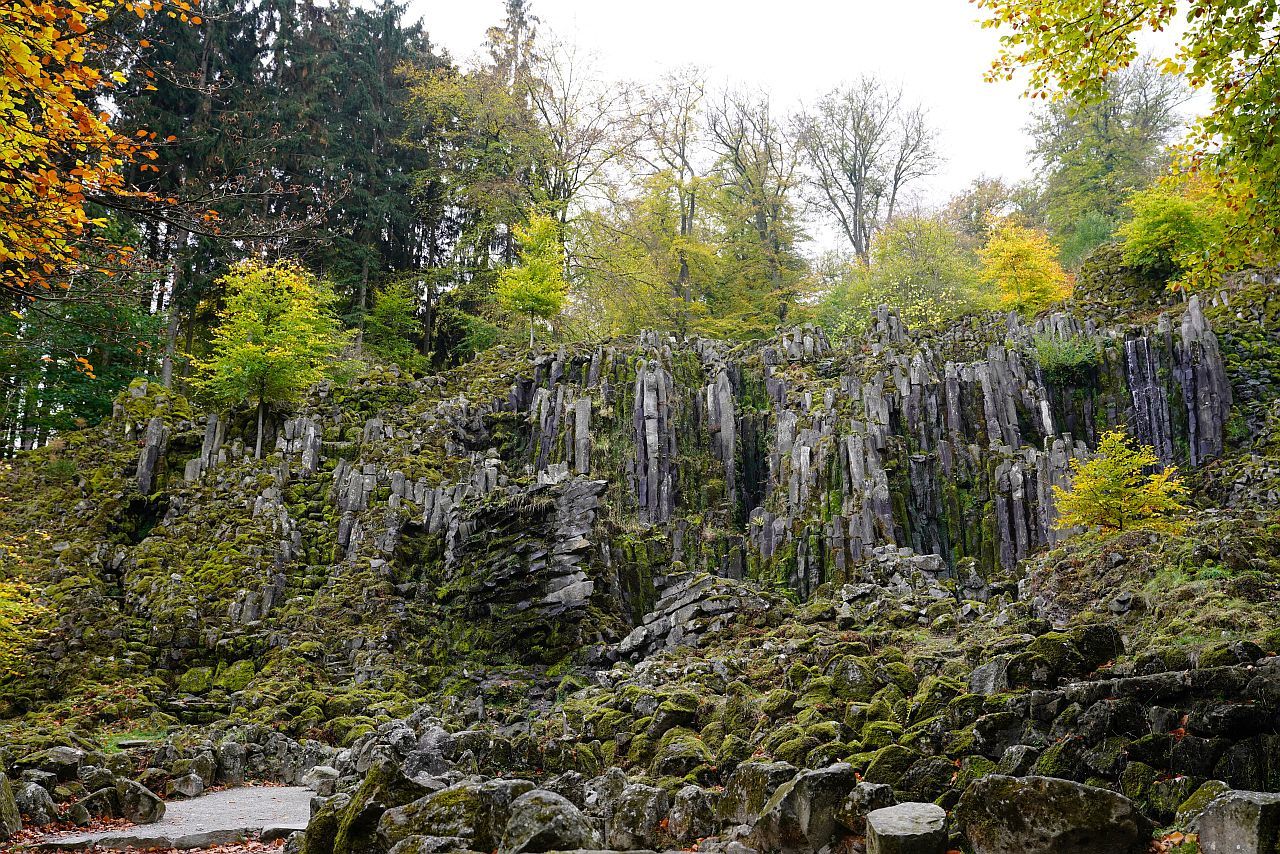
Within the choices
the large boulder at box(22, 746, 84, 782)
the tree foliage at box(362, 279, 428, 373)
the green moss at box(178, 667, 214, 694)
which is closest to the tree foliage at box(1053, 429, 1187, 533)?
the large boulder at box(22, 746, 84, 782)

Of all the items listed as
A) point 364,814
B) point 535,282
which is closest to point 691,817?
point 364,814

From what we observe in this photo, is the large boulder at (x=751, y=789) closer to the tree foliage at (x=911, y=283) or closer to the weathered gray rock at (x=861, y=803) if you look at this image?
the weathered gray rock at (x=861, y=803)

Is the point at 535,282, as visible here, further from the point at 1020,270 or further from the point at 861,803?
the point at 861,803

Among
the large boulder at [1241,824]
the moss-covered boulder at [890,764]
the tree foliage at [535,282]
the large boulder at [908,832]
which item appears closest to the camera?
the large boulder at [1241,824]

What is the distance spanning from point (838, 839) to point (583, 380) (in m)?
21.3

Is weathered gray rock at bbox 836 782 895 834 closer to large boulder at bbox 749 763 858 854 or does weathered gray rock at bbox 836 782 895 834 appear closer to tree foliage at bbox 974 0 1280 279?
large boulder at bbox 749 763 858 854

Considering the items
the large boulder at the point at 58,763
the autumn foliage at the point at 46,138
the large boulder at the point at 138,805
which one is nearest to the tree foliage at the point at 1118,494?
the autumn foliage at the point at 46,138

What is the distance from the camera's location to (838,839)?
6.72 meters

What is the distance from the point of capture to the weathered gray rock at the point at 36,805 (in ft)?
31.0

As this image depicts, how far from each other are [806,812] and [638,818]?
2027mm

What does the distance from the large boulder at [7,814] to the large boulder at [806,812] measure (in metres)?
7.87

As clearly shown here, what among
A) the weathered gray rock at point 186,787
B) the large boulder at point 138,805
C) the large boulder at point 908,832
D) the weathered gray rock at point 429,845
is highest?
the large boulder at point 908,832

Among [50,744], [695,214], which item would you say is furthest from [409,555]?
[695,214]

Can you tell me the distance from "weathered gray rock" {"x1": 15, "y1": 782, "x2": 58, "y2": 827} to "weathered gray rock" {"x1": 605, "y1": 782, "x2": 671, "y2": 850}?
681 cm
